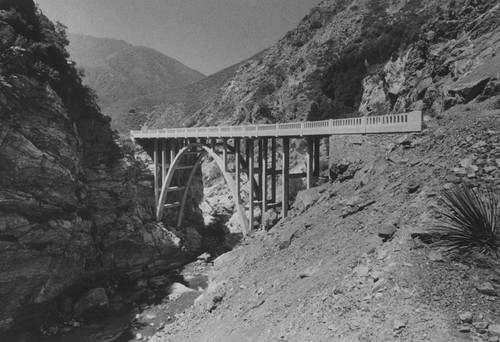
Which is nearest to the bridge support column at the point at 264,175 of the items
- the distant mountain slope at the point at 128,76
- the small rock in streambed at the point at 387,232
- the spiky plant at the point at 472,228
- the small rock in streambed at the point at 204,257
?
the small rock in streambed at the point at 387,232

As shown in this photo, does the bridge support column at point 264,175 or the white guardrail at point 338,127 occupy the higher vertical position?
the white guardrail at point 338,127

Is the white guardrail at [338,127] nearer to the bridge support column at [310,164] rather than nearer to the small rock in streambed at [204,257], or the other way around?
the bridge support column at [310,164]

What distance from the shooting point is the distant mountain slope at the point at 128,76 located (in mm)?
107188

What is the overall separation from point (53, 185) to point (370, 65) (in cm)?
3485

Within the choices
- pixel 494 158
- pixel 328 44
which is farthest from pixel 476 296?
pixel 328 44

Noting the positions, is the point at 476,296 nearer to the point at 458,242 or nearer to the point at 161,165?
the point at 458,242

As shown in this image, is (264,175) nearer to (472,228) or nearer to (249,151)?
(249,151)

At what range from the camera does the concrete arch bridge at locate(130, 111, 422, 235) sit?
50.7ft

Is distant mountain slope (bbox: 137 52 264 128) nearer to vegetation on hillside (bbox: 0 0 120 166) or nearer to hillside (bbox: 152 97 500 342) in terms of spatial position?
vegetation on hillside (bbox: 0 0 120 166)

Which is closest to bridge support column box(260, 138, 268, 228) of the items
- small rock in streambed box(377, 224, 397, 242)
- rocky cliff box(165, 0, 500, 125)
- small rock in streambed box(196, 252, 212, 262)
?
rocky cliff box(165, 0, 500, 125)

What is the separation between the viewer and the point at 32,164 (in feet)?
69.3

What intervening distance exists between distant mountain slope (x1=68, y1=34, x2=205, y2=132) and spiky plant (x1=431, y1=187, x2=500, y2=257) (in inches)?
3187

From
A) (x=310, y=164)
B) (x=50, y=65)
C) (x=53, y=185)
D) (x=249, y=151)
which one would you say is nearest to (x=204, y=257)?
(x=249, y=151)

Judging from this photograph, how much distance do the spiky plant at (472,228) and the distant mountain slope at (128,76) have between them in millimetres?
80958
